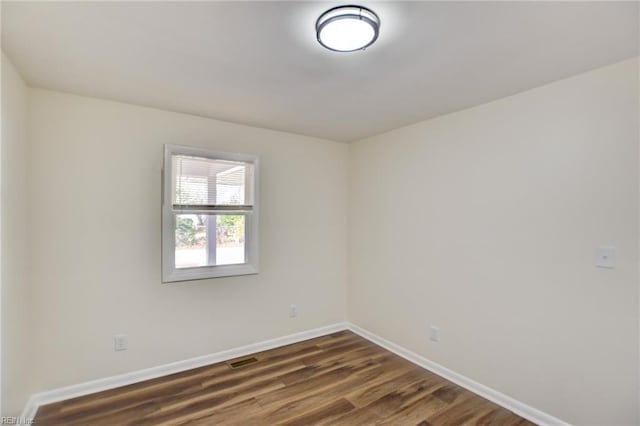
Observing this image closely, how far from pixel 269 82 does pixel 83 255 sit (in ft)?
6.71

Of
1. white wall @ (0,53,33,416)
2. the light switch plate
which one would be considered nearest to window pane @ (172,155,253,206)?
white wall @ (0,53,33,416)

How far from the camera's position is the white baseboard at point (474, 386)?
7.26ft

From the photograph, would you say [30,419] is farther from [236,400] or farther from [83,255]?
[236,400]

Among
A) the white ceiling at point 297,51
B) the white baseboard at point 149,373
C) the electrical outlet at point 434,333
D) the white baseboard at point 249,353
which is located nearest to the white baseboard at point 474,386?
the white baseboard at point 249,353

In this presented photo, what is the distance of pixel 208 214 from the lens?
307 centimetres

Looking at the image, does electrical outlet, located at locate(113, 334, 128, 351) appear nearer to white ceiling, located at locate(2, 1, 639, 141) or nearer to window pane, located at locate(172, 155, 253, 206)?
window pane, located at locate(172, 155, 253, 206)

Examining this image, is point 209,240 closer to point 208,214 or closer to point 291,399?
point 208,214

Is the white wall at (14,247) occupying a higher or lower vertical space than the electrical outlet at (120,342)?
higher

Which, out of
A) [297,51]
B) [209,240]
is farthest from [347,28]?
[209,240]

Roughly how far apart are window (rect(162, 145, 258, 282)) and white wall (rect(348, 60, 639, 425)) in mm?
1616

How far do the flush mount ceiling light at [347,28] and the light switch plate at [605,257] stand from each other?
1935 mm

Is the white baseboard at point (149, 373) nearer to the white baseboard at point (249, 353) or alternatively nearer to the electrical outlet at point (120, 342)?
the white baseboard at point (249, 353)

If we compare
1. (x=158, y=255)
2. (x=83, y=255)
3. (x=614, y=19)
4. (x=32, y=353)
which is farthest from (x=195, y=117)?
(x=614, y=19)

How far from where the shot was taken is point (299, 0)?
54.1 inches
